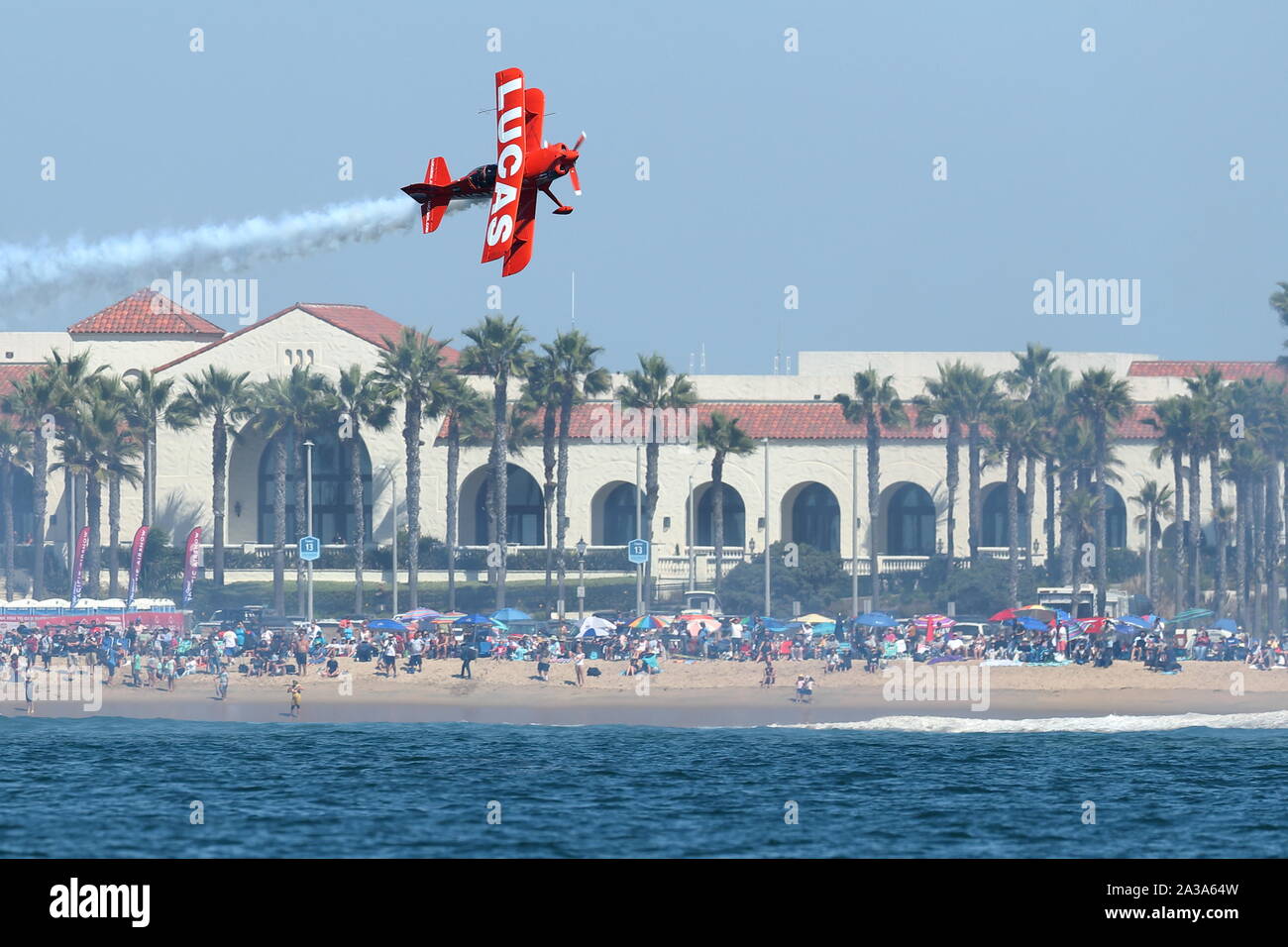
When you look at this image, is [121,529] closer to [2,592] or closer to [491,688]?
[2,592]

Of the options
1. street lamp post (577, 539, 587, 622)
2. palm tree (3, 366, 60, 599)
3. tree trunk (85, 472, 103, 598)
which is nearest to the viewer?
street lamp post (577, 539, 587, 622)

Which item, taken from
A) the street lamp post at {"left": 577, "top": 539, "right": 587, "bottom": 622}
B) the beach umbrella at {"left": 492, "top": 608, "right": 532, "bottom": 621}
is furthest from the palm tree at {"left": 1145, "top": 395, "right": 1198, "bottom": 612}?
the beach umbrella at {"left": 492, "top": 608, "right": 532, "bottom": 621}

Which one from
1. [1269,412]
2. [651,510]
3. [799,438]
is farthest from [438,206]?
[1269,412]

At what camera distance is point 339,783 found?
160ft

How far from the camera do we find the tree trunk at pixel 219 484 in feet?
307

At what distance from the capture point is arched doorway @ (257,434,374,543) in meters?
100

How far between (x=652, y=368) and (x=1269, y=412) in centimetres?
2912

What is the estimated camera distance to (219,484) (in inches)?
3765

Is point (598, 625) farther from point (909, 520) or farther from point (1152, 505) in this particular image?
point (1152, 505)

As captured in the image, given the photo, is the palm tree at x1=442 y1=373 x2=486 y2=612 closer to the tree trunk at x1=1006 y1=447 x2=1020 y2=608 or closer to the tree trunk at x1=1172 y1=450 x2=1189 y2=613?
the tree trunk at x1=1006 y1=447 x2=1020 y2=608

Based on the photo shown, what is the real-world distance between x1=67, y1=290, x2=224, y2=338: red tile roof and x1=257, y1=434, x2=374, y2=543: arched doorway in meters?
7.66

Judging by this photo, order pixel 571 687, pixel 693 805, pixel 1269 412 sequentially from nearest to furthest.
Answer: pixel 693 805, pixel 571 687, pixel 1269 412
